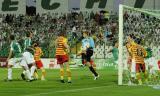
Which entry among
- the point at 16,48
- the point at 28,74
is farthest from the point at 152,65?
the point at 16,48

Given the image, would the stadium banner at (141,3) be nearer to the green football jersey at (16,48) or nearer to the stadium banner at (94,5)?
the stadium banner at (94,5)

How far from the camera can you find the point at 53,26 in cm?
5284

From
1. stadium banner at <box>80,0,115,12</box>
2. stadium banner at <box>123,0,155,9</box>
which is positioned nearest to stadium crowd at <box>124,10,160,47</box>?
stadium banner at <box>123,0,155,9</box>

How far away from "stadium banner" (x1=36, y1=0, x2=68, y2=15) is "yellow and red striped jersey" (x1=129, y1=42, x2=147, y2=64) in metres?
30.5

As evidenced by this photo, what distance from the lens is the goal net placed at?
24.1 metres

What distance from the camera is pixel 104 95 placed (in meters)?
19.1

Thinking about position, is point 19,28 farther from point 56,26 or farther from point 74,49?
point 74,49

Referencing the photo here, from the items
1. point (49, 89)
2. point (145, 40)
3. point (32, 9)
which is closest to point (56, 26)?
point (32, 9)

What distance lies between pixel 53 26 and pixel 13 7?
20.4ft

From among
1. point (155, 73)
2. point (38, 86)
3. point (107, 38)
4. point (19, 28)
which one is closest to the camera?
point (38, 86)

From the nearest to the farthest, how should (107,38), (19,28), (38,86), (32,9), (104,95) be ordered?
(104,95) → (38,86) → (107,38) → (19,28) → (32,9)

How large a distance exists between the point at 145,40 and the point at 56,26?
78.6 ft

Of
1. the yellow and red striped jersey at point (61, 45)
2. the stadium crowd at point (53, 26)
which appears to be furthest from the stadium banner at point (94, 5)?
the yellow and red striped jersey at point (61, 45)

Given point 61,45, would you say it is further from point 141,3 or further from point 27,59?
point 141,3
